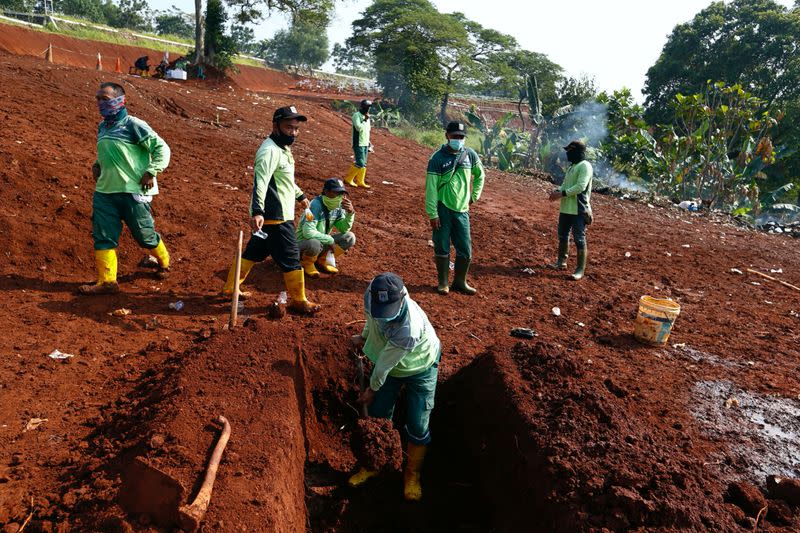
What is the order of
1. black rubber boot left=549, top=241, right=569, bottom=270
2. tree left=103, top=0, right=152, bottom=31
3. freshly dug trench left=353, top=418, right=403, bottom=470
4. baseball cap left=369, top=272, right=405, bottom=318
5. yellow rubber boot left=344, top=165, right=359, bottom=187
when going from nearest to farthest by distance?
baseball cap left=369, top=272, right=405, bottom=318 < freshly dug trench left=353, top=418, right=403, bottom=470 < black rubber boot left=549, top=241, right=569, bottom=270 < yellow rubber boot left=344, top=165, right=359, bottom=187 < tree left=103, top=0, right=152, bottom=31

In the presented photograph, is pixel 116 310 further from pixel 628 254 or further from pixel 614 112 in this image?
pixel 614 112

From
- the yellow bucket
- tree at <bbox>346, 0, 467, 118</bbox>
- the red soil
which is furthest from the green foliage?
the yellow bucket

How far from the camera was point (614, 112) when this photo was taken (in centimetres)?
1809

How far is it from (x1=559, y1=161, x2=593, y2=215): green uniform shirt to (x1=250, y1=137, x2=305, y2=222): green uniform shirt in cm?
381

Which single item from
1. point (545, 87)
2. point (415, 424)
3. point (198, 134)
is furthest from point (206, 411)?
point (545, 87)

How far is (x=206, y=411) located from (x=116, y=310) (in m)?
2.24

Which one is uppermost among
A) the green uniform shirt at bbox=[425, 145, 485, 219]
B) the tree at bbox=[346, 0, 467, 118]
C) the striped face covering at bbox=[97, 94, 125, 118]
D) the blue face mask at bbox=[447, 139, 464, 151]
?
the tree at bbox=[346, 0, 467, 118]

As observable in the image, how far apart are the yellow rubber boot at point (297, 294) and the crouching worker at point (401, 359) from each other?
137 centimetres

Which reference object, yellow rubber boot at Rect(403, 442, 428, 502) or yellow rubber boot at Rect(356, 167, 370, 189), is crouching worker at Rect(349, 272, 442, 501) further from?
yellow rubber boot at Rect(356, 167, 370, 189)

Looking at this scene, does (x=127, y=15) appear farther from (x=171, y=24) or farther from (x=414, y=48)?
(x=414, y=48)

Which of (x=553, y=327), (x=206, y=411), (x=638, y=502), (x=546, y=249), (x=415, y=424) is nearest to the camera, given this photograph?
(x=638, y=502)

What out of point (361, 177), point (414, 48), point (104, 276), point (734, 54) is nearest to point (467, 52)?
point (414, 48)

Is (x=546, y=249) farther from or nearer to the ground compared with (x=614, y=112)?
nearer to the ground

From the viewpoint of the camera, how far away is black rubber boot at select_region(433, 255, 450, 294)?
6398 millimetres
